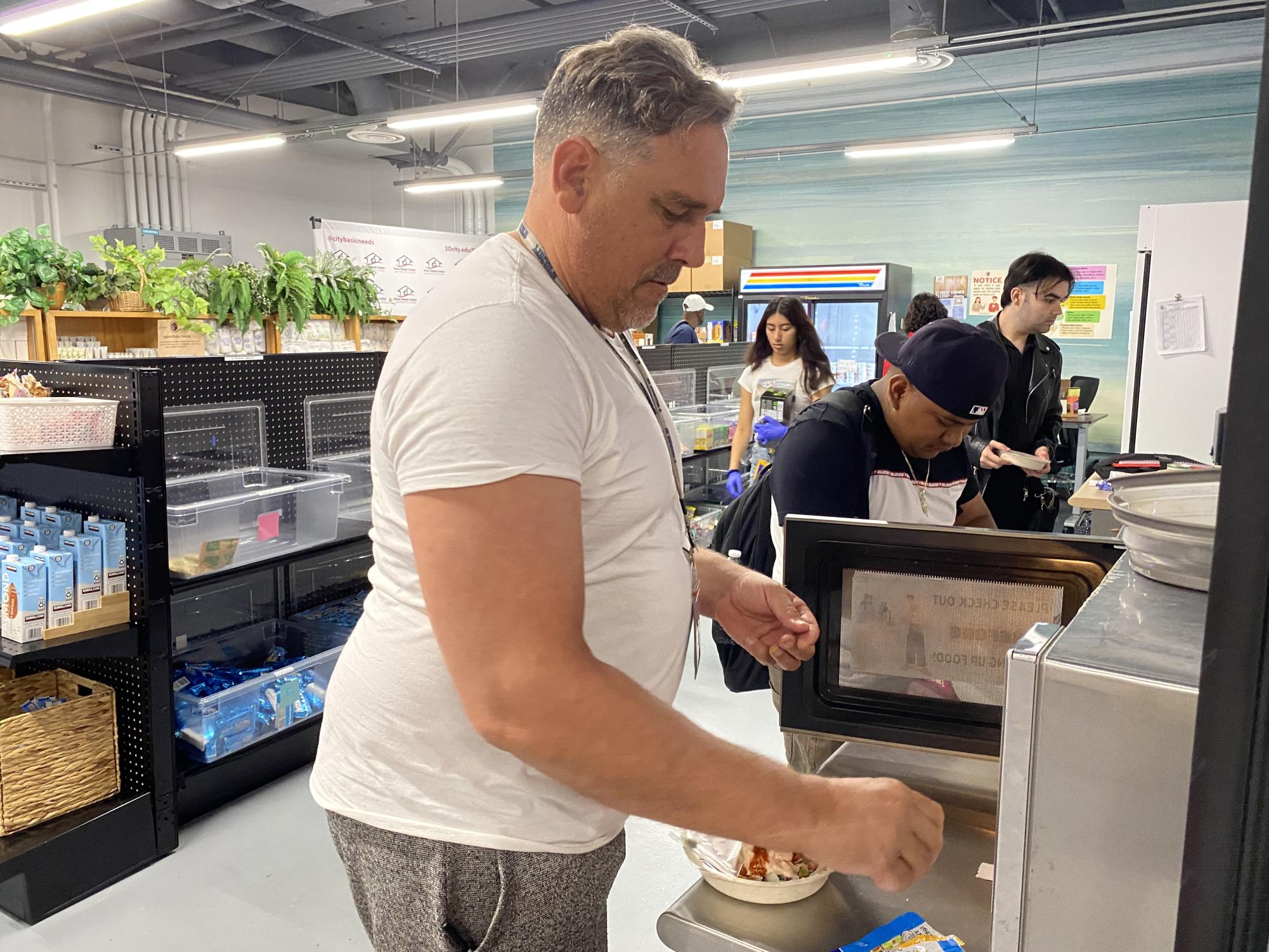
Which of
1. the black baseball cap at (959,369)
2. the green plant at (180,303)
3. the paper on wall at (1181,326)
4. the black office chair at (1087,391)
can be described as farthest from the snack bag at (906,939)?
the black office chair at (1087,391)

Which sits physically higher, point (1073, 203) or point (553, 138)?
point (1073, 203)

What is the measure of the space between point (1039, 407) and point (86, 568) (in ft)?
12.8

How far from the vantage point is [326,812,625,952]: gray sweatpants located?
3.70 feet

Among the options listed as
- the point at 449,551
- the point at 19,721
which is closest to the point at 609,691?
the point at 449,551

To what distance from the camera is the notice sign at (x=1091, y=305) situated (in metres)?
8.92

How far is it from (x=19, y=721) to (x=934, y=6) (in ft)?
26.4

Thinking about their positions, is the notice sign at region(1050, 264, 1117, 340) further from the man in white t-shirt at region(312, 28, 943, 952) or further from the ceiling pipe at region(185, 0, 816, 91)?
the man in white t-shirt at region(312, 28, 943, 952)

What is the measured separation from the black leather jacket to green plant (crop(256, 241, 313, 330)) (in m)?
3.15

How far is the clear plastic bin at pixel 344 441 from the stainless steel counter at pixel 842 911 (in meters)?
3.04

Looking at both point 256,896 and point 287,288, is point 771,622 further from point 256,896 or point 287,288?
point 287,288

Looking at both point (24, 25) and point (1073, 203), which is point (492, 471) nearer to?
point (24, 25)

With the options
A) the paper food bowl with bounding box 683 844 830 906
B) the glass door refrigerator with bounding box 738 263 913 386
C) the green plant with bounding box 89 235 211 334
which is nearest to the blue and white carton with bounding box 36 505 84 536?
the green plant with bounding box 89 235 211 334

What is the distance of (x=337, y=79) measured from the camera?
10750 mm

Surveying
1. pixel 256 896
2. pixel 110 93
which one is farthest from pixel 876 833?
pixel 110 93
